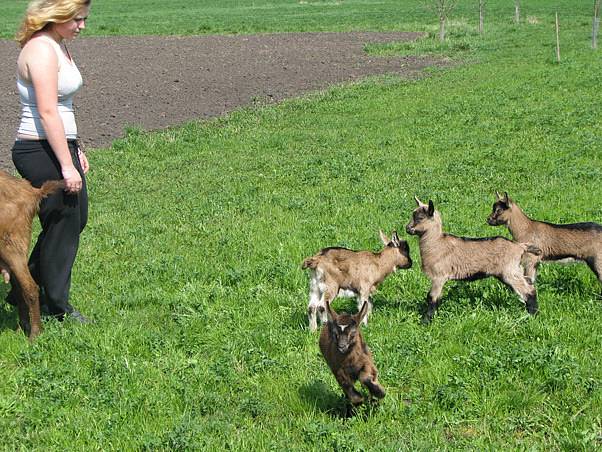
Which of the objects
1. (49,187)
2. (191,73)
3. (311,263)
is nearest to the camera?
(49,187)

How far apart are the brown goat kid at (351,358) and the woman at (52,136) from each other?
342 cm

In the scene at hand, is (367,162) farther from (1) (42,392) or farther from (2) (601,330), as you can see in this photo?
(1) (42,392)

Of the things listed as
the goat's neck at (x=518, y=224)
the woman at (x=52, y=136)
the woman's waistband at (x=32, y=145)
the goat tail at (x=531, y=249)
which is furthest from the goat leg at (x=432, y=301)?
the woman's waistband at (x=32, y=145)

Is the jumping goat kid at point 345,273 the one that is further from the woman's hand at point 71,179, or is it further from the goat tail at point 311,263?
the woman's hand at point 71,179

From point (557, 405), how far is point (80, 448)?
366 cm

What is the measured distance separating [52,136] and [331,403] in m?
3.76

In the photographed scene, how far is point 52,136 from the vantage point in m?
7.18

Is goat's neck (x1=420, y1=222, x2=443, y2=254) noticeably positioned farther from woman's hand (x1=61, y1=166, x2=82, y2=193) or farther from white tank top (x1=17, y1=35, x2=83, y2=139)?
white tank top (x1=17, y1=35, x2=83, y2=139)

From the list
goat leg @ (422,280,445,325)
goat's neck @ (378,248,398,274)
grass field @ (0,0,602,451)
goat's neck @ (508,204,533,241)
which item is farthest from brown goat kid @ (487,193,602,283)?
goat's neck @ (378,248,398,274)

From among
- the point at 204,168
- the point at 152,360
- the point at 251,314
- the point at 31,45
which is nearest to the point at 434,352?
the point at 251,314

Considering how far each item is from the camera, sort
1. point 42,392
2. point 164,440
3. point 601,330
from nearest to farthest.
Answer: point 164,440 < point 42,392 < point 601,330

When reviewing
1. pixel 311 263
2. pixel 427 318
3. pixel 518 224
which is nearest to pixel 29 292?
pixel 311 263

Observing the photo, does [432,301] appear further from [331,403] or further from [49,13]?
[49,13]

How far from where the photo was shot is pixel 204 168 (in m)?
16.1
